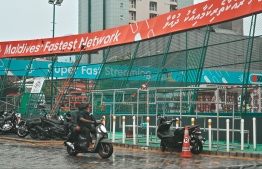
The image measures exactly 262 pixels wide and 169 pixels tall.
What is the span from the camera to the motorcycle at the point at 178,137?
1335 cm

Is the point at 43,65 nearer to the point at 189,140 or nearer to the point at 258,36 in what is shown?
the point at 258,36

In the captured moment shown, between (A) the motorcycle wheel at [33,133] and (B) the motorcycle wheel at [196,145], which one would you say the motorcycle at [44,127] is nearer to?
(A) the motorcycle wheel at [33,133]

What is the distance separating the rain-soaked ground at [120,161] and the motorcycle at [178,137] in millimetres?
274

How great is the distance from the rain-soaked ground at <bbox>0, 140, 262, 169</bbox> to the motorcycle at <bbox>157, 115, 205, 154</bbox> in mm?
274

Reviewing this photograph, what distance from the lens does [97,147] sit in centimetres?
1237

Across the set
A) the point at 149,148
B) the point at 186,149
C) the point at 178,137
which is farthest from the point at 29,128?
the point at 186,149

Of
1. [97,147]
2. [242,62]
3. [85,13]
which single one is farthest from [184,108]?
[85,13]

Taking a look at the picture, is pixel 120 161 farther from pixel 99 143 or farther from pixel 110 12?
pixel 110 12

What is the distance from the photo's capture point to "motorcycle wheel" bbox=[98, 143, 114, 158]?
1222 cm

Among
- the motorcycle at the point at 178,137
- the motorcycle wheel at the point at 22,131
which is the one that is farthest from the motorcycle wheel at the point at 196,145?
the motorcycle wheel at the point at 22,131

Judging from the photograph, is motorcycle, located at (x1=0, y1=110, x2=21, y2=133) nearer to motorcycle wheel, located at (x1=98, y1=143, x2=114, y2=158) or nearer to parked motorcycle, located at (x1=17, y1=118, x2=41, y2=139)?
parked motorcycle, located at (x1=17, y1=118, x2=41, y2=139)

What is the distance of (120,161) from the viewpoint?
11.8 metres

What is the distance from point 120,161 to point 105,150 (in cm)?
72

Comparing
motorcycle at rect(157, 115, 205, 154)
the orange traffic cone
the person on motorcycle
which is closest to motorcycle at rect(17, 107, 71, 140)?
the person on motorcycle
